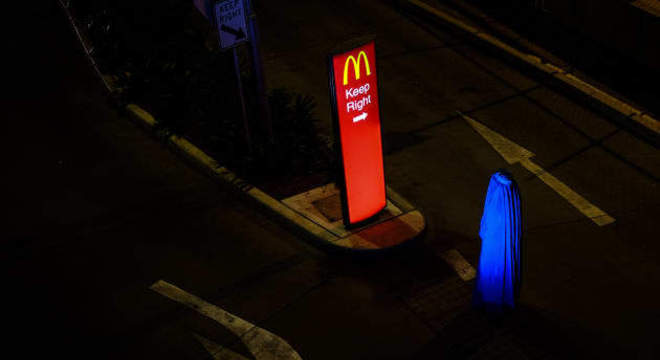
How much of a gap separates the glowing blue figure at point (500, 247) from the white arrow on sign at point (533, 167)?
7.54 ft

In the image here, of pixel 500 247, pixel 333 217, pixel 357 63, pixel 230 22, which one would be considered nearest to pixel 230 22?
pixel 230 22

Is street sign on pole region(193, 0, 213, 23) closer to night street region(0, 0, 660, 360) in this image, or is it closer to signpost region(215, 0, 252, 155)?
signpost region(215, 0, 252, 155)

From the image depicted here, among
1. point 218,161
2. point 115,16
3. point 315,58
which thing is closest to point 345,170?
point 218,161

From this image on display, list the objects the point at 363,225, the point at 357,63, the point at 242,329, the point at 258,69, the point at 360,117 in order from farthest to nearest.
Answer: the point at 258,69
the point at 363,225
the point at 360,117
the point at 357,63
the point at 242,329

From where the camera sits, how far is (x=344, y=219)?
358 inches

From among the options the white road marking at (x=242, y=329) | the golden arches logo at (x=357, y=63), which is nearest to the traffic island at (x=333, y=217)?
the white road marking at (x=242, y=329)

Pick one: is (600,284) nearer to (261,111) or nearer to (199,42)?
(261,111)

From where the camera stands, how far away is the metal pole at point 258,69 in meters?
9.52

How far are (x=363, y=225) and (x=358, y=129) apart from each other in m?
1.29

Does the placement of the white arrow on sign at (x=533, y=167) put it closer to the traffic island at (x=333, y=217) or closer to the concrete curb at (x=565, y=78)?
the concrete curb at (x=565, y=78)

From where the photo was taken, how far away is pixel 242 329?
7.95 m

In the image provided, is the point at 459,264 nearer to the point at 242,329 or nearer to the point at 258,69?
the point at 242,329

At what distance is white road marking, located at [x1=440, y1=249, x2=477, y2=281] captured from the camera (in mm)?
8595

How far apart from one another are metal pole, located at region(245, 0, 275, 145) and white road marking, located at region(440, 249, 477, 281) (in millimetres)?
2900
